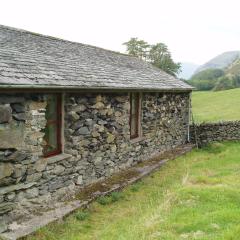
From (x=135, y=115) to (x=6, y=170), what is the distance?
6.68 meters

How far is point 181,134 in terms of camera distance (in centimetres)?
1769

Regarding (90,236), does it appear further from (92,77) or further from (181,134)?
(181,134)

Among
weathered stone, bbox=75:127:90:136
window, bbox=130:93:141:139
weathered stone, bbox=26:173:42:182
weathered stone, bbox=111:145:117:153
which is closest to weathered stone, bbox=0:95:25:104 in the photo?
weathered stone, bbox=26:173:42:182

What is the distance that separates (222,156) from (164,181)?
14.7 feet

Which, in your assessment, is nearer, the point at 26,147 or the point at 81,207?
the point at 26,147

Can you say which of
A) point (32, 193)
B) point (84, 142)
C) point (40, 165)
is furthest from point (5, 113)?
point (84, 142)

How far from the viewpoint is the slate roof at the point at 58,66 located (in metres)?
8.09

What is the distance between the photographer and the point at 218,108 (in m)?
35.7

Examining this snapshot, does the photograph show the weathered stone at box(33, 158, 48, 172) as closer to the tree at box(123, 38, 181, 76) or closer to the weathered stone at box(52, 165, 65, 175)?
the weathered stone at box(52, 165, 65, 175)

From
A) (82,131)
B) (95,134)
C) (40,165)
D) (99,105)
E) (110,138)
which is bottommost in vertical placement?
(40,165)

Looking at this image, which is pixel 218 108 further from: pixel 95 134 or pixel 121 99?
pixel 95 134

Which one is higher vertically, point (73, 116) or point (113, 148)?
point (73, 116)

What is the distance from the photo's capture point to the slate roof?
8.09 metres

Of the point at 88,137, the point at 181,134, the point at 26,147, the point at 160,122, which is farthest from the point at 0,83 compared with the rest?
the point at 181,134
